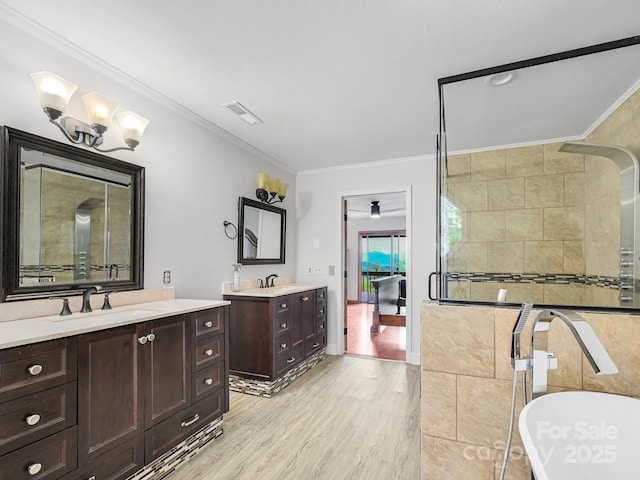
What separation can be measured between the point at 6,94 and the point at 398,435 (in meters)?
3.04

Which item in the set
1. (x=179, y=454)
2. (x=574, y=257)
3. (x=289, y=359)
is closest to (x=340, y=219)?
(x=289, y=359)

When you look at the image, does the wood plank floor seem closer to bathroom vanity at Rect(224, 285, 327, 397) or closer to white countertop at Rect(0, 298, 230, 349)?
bathroom vanity at Rect(224, 285, 327, 397)

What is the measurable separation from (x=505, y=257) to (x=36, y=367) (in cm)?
331

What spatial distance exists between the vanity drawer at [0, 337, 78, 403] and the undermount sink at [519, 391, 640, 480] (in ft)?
5.84

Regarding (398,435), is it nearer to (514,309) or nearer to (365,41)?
(514,309)

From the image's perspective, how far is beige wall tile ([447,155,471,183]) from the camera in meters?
3.10

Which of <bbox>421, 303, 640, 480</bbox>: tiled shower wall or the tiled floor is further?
the tiled floor

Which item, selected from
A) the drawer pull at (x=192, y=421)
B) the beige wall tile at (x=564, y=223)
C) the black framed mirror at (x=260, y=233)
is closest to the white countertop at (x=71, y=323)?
the drawer pull at (x=192, y=421)

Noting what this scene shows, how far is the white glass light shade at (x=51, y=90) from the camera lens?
5.48 ft

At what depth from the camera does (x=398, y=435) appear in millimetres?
2291

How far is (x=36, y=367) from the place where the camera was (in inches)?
49.9

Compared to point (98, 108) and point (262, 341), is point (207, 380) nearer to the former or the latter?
point (262, 341)

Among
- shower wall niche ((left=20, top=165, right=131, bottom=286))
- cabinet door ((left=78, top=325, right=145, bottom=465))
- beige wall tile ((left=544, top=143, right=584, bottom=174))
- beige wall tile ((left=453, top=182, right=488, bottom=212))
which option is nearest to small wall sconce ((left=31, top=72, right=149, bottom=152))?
shower wall niche ((left=20, top=165, right=131, bottom=286))

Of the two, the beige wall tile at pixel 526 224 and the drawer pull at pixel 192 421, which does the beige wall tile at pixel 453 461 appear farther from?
the beige wall tile at pixel 526 224
